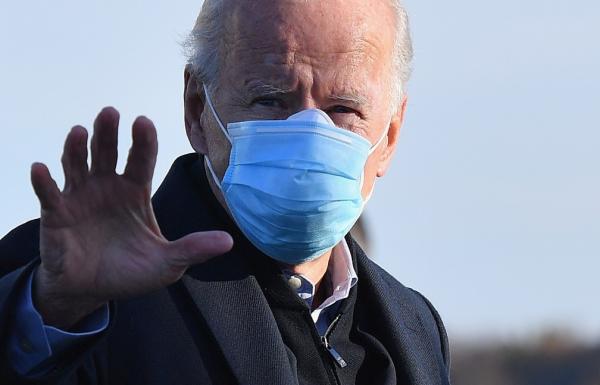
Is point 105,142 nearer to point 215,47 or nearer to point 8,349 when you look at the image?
point 8,349

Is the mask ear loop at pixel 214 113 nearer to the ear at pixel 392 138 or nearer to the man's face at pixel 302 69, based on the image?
the man's face at pixel 302 69

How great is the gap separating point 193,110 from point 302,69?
527 mm

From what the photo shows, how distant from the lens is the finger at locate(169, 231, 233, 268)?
13.5ft

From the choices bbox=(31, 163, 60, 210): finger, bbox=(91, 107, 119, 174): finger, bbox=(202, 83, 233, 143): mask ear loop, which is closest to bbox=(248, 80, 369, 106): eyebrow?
bbox=(202, 83, 233, 143): mask ear loop

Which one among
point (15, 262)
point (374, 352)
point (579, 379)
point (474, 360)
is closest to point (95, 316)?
point (15, 262)

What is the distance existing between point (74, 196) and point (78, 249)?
0.14 m

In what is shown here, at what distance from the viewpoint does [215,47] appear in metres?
5.44

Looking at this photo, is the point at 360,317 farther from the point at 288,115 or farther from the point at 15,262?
the point at 15,262

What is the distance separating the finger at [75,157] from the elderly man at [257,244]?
135 mm

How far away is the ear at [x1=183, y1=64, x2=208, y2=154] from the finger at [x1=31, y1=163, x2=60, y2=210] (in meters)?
1.44

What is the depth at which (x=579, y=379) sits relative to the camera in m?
34.6

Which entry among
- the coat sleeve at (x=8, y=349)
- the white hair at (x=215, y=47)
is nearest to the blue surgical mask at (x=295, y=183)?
the white hair at (x=215, y=47)

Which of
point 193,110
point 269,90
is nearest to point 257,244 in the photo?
point 269,90

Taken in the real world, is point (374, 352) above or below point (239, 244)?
below
